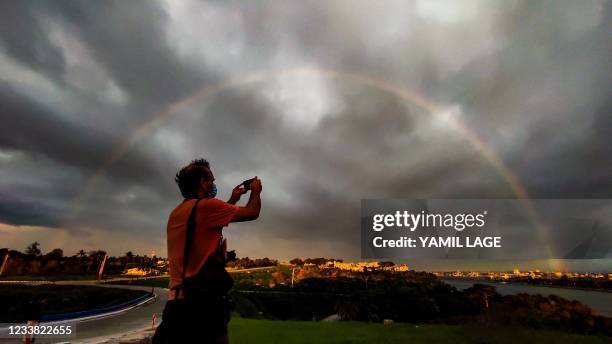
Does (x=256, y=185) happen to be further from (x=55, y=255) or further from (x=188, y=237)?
(x=55, y=255)

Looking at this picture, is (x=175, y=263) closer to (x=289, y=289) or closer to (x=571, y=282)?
(x=289, y=289)

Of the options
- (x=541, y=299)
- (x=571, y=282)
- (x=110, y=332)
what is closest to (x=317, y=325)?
(x=110, y=332)

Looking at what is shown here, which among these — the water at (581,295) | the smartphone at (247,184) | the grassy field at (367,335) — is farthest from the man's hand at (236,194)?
the water at (581,295)

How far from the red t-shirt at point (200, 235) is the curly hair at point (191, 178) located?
0.42 meters

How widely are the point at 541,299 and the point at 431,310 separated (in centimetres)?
2078

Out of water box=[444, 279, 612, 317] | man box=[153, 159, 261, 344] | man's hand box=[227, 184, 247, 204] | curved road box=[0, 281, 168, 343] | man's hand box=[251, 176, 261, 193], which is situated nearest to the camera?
man box=[153, 159, 261, 344]

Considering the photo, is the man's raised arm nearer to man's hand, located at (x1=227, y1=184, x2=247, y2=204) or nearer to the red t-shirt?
the red t-shirt

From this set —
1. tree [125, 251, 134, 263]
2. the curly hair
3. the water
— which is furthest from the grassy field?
tree [125, 251, 134, 263]

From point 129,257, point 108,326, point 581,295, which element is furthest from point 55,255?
point 581,295

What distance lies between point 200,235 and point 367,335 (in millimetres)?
15699

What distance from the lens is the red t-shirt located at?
2.46 m

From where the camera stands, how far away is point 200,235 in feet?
8.11

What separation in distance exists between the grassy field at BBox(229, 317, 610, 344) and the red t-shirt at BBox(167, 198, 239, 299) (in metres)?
13.3

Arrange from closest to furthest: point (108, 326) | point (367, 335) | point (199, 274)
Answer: point (199, 274)
point (367, 335)
point (108, 326)
